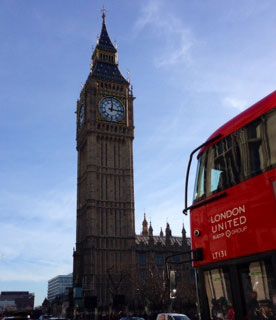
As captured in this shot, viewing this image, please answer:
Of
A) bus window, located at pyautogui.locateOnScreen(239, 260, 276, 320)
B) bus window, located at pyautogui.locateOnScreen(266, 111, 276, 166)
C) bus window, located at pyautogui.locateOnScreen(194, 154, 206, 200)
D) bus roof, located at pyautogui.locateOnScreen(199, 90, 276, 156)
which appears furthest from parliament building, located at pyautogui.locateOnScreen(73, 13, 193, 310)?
bus window, located at pyautogui.locateOnScreen(266, 111, 276, 166)

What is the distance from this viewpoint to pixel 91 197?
78.6 m

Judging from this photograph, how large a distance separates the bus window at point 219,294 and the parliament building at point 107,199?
61380 millimetres

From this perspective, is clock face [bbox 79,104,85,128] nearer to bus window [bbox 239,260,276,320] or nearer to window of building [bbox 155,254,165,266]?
window of building [bbox 155,254,165,266]

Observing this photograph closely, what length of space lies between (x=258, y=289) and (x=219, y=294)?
1.13 m

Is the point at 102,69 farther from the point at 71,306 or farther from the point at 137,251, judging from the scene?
the point at 71,306

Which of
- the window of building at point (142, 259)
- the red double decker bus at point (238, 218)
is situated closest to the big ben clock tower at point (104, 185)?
the window of building at point (142, 259)

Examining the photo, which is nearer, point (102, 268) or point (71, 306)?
point (102, 268)

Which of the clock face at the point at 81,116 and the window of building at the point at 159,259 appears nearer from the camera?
the window of building at the point at 159,259

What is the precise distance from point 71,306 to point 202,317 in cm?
7810

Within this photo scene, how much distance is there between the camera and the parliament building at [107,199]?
75.0 meters

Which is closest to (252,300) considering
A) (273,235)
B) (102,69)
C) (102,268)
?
(273,235)

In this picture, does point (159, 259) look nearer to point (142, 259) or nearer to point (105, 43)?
point (142, 259)

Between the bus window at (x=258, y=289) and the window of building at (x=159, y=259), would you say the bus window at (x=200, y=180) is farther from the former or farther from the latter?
the window of building at (x=159, y=259)

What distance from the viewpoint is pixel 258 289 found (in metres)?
7.77
